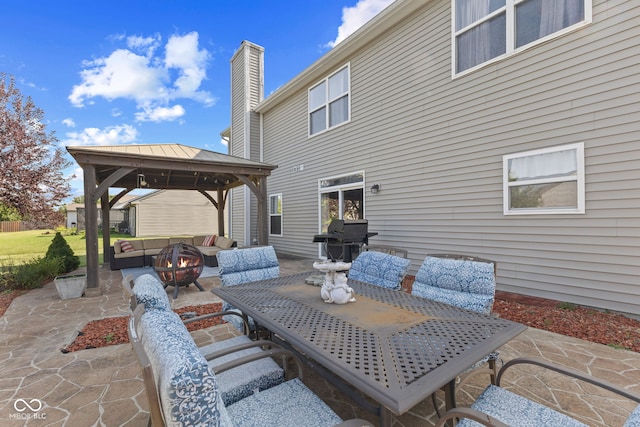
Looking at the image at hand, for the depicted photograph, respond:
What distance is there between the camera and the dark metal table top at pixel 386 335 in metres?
1.29

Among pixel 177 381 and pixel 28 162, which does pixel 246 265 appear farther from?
pixel 28 162

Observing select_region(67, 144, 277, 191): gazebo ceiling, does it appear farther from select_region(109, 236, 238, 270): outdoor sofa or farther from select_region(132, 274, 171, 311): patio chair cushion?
select_region(132, 274, 171, 311): patio chair cushion

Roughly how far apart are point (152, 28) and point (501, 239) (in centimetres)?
1462

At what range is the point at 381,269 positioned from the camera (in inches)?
133

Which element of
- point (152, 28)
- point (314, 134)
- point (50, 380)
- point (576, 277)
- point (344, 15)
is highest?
point (152, 28)

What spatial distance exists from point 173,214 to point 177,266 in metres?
17.8

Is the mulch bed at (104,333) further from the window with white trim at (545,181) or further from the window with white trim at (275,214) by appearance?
the window with white trim at (275,214)

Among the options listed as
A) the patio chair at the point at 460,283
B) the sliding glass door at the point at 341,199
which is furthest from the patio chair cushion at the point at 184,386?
the sliding glass door at the point at 341,199

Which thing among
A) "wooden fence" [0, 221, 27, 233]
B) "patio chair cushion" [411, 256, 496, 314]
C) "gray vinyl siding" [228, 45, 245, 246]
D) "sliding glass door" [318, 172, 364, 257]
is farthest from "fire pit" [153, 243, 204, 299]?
"wooden fence" [0, 221, 27, 233]

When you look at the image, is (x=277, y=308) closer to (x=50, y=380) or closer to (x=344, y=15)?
(x=50, y=380)

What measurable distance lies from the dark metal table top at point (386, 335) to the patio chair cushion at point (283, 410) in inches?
12.2

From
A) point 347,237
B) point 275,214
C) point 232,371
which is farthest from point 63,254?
point 232,371

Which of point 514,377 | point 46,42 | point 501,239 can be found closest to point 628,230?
point 501,239

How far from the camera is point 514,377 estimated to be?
2570mm
